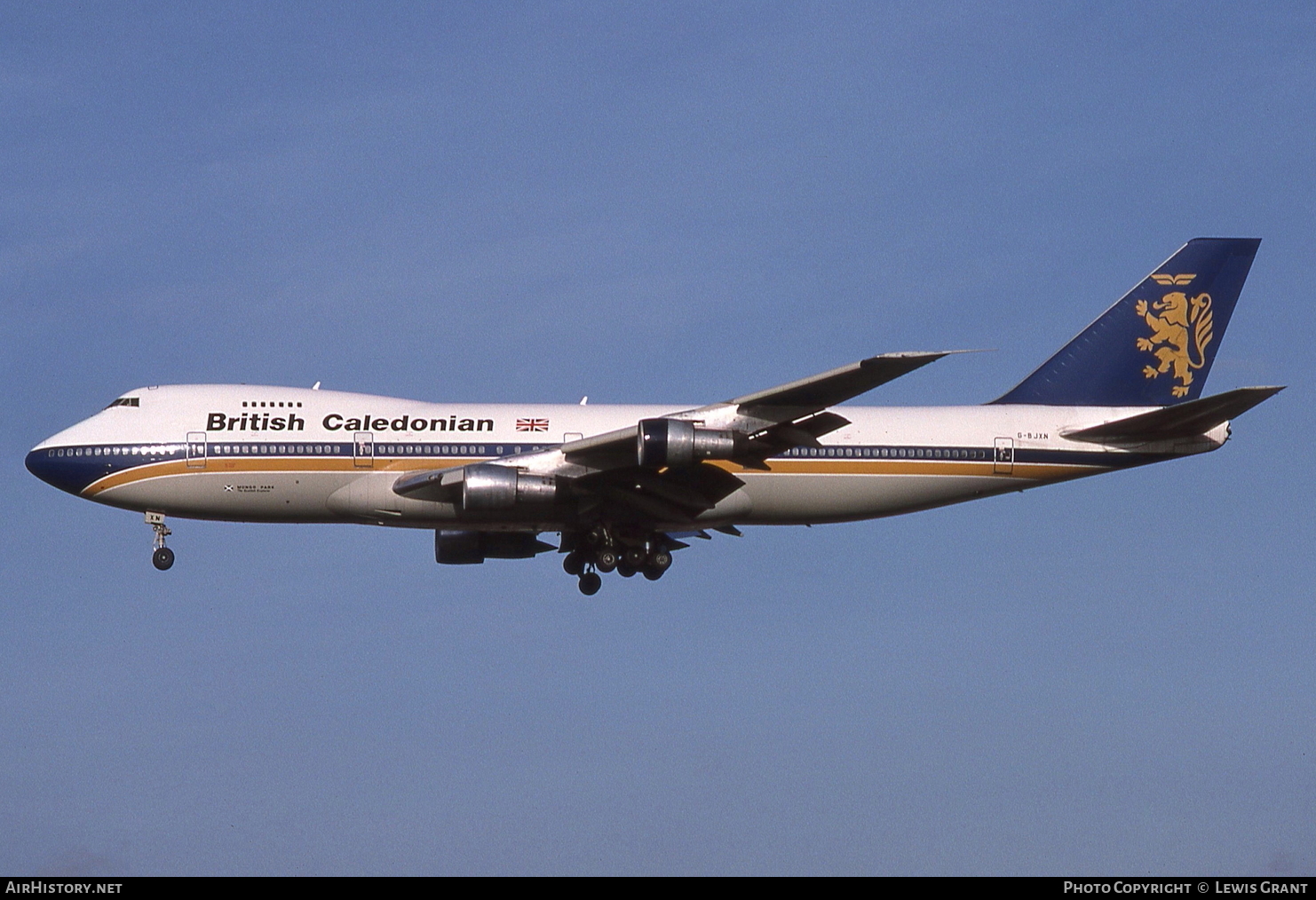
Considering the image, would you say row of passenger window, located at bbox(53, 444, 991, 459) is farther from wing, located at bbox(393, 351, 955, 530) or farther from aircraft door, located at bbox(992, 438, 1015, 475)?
wing, located at bbox(393, 351, 955, 530)

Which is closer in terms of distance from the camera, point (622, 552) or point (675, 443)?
point (675, 443)

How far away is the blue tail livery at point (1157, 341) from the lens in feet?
161

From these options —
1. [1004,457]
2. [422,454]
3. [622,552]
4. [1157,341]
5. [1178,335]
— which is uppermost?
[1178,335]

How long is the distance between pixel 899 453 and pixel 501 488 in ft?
36.2

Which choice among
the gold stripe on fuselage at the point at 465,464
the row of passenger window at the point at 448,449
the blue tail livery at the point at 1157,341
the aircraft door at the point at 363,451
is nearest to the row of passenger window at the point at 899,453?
the gold stripe on fuselage at the point at 465,464

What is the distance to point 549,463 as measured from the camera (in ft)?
142

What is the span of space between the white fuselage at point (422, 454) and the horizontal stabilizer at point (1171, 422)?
318mm

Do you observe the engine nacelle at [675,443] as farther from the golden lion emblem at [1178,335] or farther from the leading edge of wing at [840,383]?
the golden lion emblem at [1178,335]

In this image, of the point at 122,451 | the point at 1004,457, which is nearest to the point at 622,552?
the point at 1004,457

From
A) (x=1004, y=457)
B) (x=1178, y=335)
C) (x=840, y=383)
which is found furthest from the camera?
(x=1178, y=335)

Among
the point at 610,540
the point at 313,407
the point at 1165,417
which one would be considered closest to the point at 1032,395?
the point at 1165,417

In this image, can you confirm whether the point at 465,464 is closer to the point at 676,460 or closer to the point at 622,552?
the point at 622,552

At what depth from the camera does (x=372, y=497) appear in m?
44.6

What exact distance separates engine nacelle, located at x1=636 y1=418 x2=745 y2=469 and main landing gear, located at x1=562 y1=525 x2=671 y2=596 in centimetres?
464
